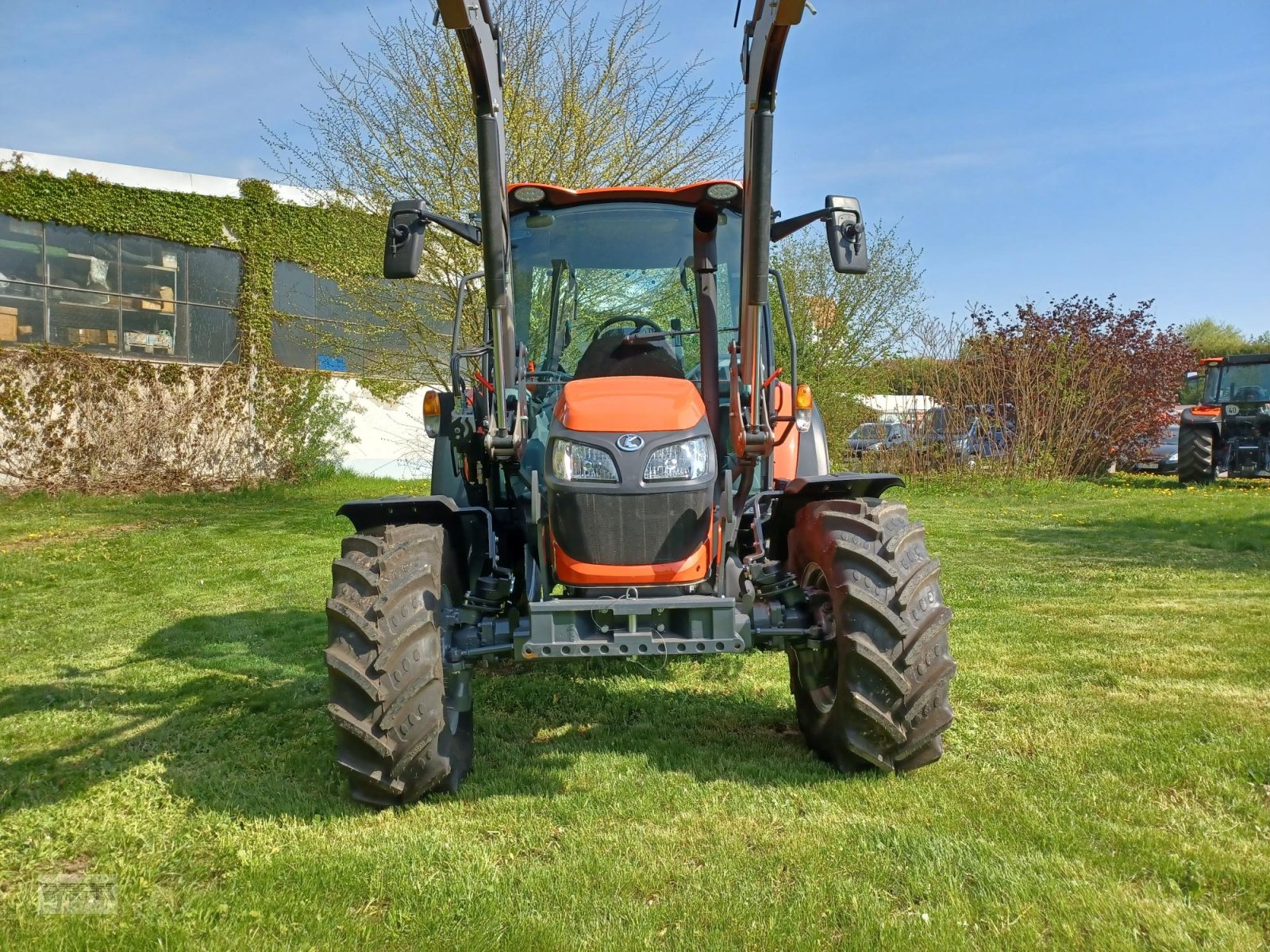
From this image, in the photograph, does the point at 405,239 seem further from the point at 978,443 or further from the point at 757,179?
the point at 978,443

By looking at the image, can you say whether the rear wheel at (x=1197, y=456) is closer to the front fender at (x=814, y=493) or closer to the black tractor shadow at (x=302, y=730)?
the black tractor shadow at (x=302, y=730)

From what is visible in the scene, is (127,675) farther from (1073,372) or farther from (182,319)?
(1073,372)

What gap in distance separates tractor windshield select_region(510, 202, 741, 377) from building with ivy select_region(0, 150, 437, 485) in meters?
11.5

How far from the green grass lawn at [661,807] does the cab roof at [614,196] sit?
233 cm

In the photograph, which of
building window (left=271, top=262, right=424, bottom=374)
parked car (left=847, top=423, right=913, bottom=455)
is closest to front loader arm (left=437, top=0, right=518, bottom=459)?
parked car (left=847, top=423, right=913, bottom=455)

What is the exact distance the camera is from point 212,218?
18641 millimetres

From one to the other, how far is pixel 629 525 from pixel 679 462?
0.29 metres

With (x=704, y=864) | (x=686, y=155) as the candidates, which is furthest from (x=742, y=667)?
(x=686, y=155)

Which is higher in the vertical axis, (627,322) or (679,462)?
(627,322)

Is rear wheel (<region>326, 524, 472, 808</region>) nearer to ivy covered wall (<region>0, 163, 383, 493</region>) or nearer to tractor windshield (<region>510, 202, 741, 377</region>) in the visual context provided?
tractor windshield (<region>510, 202, 741, 377</region>)

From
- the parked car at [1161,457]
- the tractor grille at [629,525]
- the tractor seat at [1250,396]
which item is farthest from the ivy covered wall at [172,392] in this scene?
the parked car at [1161,457]

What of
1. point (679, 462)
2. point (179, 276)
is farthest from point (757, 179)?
point (179, 276)

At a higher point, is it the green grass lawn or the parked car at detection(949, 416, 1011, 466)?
the parked car at detection(949, 416, 1011, 466)

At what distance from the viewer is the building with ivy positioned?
1705 centimetres
